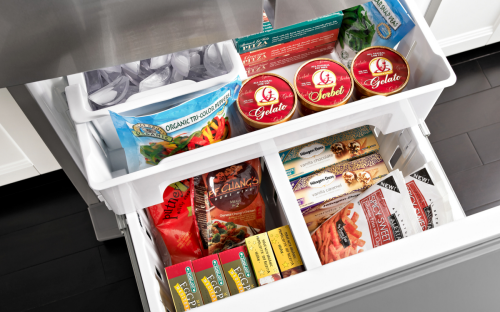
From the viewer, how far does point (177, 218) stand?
3.15ft

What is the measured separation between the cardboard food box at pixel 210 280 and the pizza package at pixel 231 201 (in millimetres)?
125

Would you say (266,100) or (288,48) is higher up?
(288,48)

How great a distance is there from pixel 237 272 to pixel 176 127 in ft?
1.18

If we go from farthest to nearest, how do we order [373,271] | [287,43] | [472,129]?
[472,129]
[287,43]
[373,271]

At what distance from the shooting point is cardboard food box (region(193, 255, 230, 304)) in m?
0.83

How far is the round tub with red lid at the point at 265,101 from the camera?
804 millimetres

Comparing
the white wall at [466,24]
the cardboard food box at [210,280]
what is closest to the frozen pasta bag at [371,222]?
the cardboard food box at [210,280]

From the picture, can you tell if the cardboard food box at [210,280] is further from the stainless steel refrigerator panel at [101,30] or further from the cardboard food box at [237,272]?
the stainless steel refrigerator panel at [101,30]

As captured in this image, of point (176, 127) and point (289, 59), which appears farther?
point (289, 59)

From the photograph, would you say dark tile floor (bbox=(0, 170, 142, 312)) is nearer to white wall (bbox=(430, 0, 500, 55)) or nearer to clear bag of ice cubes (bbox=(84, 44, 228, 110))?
clear bag of ice cubes (bbox=(84, 44, 228, 110))

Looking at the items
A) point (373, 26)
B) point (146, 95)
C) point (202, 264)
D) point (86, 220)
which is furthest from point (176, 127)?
point (86, 220)

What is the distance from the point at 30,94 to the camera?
76 centimetres

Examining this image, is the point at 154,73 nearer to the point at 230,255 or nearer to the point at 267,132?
the point at 267,132

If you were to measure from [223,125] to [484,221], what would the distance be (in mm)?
572
